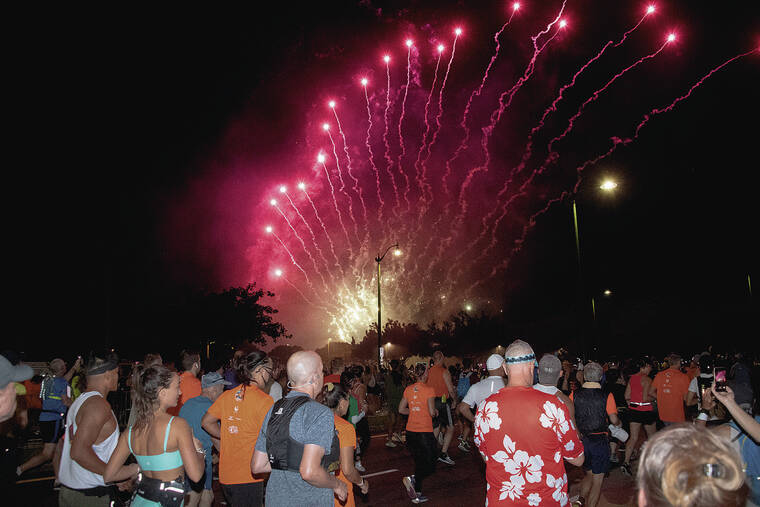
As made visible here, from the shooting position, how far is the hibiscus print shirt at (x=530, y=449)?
3744 millimetres

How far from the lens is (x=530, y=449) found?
376 centimetres


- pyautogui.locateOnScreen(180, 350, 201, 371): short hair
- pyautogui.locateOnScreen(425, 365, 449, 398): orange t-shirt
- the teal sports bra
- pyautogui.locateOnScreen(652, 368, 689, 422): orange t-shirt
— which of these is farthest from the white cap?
pyautogui.locateOnScreen(652, 368, 689, 422): orange t-shirt

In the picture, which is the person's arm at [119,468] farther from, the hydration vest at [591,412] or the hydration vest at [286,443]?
the hydration vest at [591,412]

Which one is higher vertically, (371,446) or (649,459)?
(649,459)

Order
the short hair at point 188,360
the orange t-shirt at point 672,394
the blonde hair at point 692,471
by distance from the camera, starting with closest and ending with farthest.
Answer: the blonde hair at point 692,471 < the short hair at point 188,360 < the orange t-shirt at point 672,394

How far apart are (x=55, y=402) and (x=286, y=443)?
7.85 m

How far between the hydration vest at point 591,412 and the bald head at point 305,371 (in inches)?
194

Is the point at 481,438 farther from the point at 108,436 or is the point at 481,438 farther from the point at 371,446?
the point at 371,446

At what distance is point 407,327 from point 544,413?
220 feet

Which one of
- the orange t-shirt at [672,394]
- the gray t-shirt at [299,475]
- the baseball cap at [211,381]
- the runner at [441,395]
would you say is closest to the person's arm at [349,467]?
the gray t-shirt at [299,475]

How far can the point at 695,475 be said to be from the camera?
4.97 ft

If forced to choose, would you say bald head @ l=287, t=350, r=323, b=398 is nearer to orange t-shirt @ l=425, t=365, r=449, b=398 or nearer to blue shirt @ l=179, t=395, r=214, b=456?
blue shirt @ l=179, t=395, r=214, b=456

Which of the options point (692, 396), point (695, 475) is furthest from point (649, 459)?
point (692, 396)

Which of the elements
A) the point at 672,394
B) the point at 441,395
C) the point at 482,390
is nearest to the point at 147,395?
the point at 482,390
